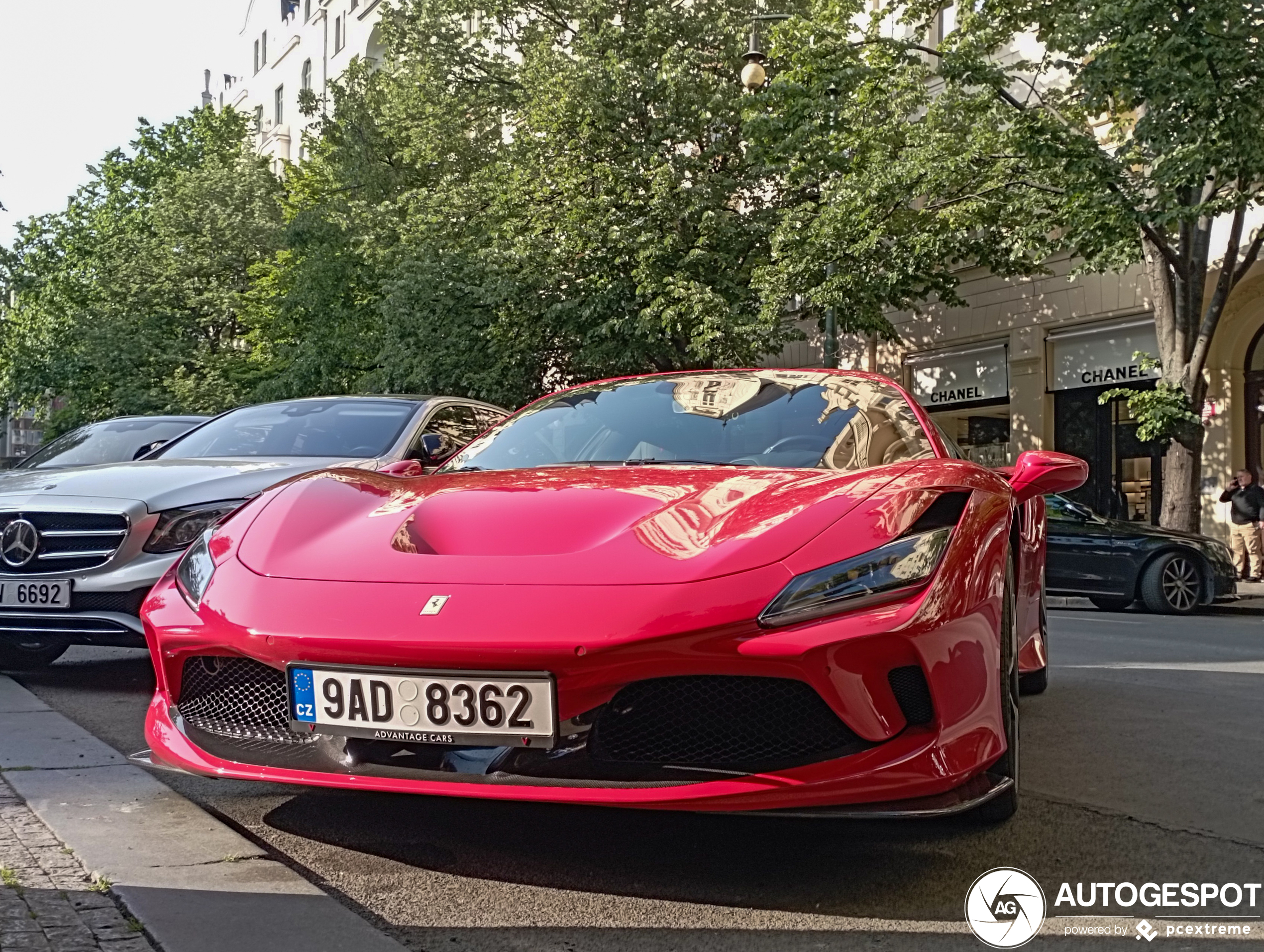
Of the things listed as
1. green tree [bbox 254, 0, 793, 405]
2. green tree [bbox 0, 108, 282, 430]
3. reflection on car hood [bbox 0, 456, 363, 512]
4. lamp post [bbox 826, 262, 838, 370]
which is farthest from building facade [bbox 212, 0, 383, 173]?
reflection on car hood [bbox 0, 456, 363, 512]

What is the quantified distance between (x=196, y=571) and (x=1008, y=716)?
6.95 feet

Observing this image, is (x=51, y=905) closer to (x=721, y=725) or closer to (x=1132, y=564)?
(x=721, y=725)

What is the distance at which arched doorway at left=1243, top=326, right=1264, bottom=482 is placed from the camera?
67.2 ft

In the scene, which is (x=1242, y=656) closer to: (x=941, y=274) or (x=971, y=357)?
(x=941, y=274)

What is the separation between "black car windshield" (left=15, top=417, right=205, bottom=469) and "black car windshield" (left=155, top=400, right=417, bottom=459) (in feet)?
1.67

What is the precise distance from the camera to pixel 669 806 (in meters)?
2.85

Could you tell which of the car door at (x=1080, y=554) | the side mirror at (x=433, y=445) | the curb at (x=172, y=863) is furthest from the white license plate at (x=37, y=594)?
the car door at (x=1080, y=554)

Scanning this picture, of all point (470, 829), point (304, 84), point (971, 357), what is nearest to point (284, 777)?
point (470, 829)

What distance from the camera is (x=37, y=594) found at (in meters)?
5.71

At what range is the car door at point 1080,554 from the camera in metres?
14.9

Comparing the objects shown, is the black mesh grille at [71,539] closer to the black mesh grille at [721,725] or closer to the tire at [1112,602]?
the black mesh grille at [721,725]

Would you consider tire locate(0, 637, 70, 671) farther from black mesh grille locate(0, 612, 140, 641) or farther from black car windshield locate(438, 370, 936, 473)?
black car windshield locate(438, 370, 936, 473)

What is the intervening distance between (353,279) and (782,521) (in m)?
30.4

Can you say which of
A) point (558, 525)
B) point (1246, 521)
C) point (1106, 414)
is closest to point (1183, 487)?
point (1246, 521)
